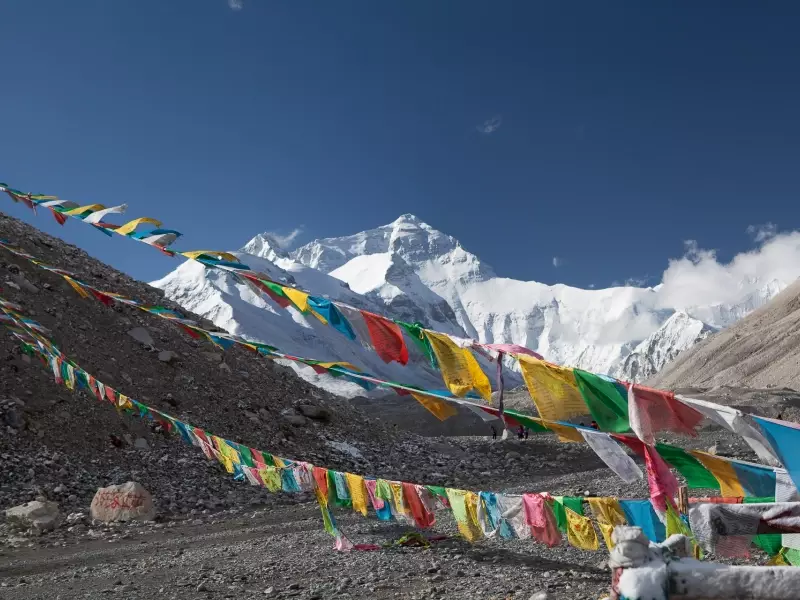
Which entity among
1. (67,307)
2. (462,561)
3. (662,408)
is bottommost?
(462,561)

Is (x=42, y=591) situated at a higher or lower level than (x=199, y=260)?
lower

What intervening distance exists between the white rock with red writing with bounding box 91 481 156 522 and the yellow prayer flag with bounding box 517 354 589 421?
1140cm

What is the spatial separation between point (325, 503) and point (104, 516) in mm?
6310

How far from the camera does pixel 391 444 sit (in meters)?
26.8

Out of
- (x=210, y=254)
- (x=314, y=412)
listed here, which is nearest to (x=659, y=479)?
(x=210, y=254)

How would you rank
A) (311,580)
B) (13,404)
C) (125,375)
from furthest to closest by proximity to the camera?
(125,375) → (13,404) → (311,580)

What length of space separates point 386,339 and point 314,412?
19.4 metres

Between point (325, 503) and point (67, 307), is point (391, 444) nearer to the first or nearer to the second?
point (67, 307)

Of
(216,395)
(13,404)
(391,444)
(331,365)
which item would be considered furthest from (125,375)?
(331,365)

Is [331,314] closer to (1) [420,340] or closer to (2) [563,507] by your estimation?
(1) [420,340]

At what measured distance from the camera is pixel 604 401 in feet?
18.8

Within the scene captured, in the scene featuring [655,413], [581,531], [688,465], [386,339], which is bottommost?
[581,531]

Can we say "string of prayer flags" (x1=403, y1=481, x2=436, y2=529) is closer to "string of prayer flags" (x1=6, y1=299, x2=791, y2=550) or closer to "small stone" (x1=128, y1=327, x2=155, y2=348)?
"string of prayer flags" (x1=6, y1=299, x2=791, y2=550)

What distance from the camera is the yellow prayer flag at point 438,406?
301 inches
